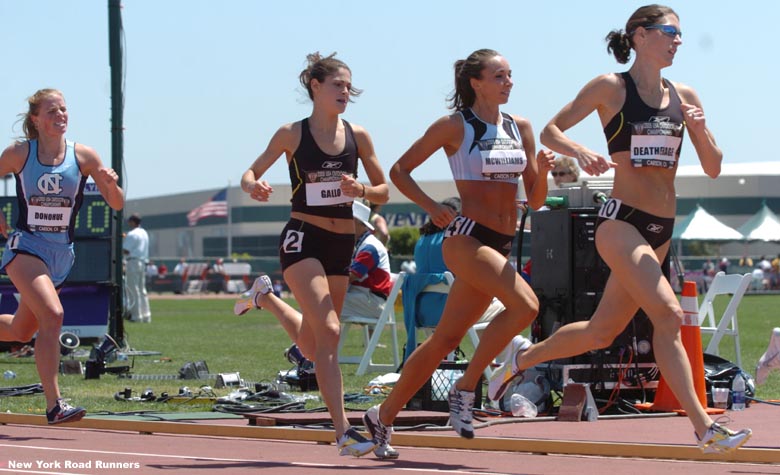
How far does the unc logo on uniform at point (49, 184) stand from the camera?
9336mm

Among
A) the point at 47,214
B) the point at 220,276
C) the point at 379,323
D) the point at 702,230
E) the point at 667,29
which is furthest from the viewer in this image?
the point at 220,276

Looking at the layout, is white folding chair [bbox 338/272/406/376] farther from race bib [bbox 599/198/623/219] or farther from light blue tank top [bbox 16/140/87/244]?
race bib [bbox 599/198/623/219]

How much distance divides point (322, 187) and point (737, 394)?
4.28 meters

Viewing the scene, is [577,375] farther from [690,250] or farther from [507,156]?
[690,250]

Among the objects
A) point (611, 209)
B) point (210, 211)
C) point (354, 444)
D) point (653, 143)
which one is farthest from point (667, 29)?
point (210, 211)

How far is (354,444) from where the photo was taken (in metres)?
7.56

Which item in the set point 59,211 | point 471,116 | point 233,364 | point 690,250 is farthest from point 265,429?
point 690,250

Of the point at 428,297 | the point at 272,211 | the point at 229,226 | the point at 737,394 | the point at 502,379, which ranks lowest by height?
the point at 737,394

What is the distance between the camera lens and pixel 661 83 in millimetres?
7781

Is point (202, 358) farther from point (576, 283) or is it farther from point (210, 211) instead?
point (210, 211)

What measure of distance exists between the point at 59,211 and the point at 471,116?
10.2ft

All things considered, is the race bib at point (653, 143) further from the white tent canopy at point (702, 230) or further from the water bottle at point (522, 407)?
the white tent canopy at point (702, 230)

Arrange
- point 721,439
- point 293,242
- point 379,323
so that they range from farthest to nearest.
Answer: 1. point 379,323
2. point 293,242
3. point 721,439

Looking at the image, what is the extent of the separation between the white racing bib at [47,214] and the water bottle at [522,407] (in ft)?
11.3
